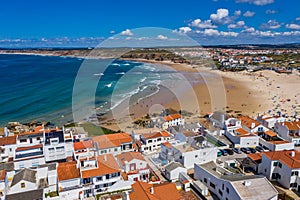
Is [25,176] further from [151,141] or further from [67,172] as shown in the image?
[151,141]

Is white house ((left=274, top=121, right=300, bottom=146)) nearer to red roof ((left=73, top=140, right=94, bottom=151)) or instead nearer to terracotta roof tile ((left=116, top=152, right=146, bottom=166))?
terracotta roof tile ((left=116, top=152, right=146, bottom=166))

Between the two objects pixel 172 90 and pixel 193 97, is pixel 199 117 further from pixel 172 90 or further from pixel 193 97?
pixel 172 90

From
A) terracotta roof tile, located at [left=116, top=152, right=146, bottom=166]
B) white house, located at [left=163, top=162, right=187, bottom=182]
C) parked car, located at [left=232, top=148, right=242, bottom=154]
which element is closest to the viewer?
white house, located at [left=163, top=162, right=187, bottom=182]

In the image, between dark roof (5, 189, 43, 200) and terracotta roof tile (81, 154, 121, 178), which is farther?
terracotta roof tile (81, 154, 121, 178)

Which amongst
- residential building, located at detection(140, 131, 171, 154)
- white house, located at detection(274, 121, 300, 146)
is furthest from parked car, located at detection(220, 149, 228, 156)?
white house, located at detection(274, 121, 300, 146)

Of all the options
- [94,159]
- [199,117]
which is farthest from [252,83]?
[94,159]

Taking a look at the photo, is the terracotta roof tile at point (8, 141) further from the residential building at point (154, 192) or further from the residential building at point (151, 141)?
the residential building at point (154, 192)
